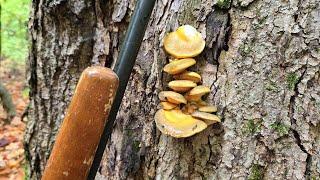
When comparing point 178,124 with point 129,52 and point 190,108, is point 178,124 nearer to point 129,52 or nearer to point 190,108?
point 190,108

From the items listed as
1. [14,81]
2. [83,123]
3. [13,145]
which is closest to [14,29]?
[14,81]

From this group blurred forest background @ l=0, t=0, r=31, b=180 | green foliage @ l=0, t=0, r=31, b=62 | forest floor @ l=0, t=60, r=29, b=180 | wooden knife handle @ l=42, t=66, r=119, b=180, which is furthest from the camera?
green foliage @ l=0, t=0, r=31, b=62

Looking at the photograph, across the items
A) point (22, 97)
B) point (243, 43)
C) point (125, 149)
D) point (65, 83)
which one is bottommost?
point (22, 97)

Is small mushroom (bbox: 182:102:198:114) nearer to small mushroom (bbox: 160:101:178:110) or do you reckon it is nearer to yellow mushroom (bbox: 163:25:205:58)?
small mushroom (bbox: 160:101:178:110)

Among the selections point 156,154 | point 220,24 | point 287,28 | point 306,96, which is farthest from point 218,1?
point 156,154

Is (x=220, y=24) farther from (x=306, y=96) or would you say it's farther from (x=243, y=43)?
(x=306, y=96)

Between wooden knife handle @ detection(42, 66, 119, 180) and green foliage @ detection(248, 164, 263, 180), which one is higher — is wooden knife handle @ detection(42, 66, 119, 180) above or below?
above

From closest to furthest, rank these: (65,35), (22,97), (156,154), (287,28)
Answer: (287,28) → (156,154) → (65,35) → (22,97)

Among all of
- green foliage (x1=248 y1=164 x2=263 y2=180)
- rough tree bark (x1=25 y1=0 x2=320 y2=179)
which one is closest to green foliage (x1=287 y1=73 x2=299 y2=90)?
rough tree bark (x1=25 y1=0 x2=320 y2=179)
